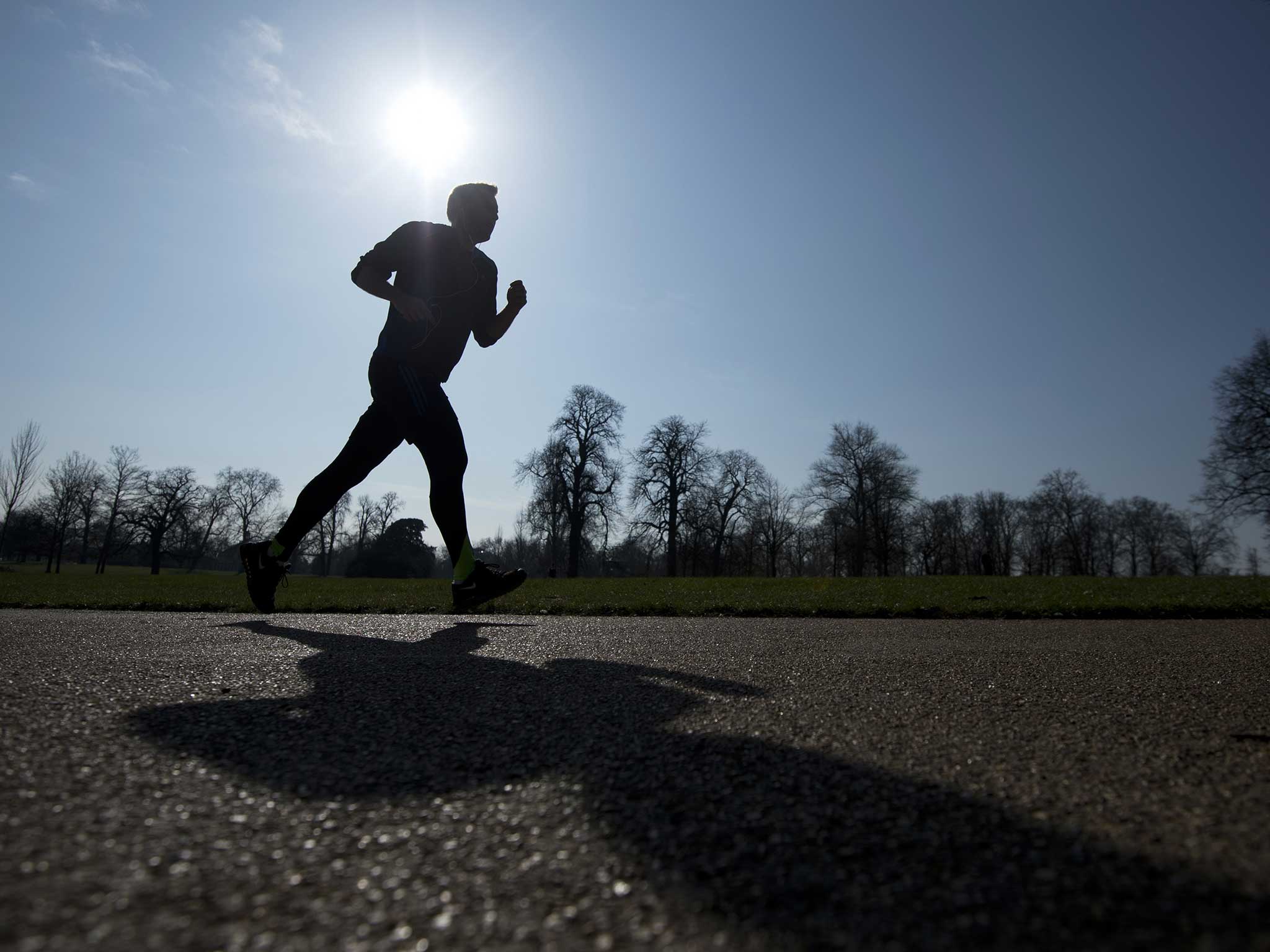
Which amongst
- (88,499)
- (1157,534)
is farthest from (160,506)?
(1157,534)

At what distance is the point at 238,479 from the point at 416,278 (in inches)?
3070

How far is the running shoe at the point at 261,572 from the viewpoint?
A: 4488 mm

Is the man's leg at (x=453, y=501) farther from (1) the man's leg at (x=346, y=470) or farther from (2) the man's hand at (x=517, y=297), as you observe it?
(2) the man's hand at (x=517, y=297)

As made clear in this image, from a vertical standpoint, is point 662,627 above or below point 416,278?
below

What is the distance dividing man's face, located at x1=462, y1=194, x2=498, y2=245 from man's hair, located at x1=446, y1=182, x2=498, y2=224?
0.08ft

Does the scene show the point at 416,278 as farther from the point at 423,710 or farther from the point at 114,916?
the point at 114,916

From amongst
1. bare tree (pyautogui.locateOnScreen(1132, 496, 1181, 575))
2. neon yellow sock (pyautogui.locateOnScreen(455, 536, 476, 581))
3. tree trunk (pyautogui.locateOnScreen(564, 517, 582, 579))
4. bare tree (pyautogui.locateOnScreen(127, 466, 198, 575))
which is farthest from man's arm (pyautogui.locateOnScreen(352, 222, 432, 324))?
bare tree (pyautogui.locateOnScreen(1132, 496, 1181, 575))

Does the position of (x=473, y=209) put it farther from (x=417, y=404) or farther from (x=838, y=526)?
(x=838, y=526)

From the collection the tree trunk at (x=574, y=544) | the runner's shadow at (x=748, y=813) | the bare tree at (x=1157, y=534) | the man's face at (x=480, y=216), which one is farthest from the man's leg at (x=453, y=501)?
the bare tree at (x=1157, y=534)

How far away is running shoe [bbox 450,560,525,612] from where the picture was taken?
15.2 feet

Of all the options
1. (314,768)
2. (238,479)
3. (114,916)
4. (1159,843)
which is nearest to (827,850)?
(1159,843)

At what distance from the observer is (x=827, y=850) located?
0.97 metres

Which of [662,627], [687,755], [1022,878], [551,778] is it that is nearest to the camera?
[1022,878]

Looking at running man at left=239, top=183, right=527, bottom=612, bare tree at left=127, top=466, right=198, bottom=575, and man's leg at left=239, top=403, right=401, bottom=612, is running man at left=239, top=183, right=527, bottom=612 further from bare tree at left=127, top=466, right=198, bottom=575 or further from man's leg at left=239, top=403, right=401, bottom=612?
bare tree at left=127, top=466, right=198, bottom=575
